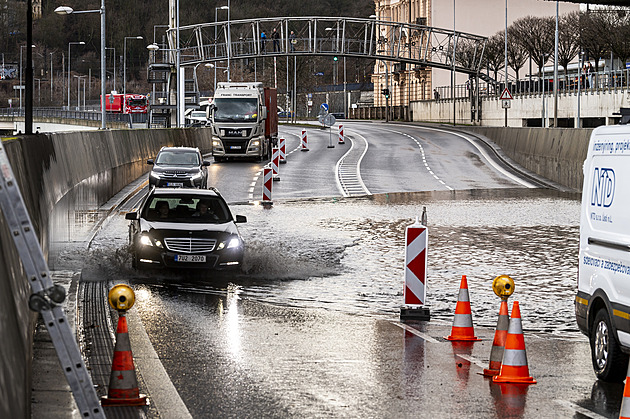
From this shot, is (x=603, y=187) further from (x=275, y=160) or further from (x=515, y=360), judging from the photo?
(x=275, y=160)

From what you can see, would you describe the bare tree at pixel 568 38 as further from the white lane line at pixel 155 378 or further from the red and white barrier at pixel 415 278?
the white lane line at pixel 155 378

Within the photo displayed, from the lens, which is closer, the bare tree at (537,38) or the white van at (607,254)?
the white van at (607,254)

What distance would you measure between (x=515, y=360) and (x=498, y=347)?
566mm

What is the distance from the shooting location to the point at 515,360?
30.6ft

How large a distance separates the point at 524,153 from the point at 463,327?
33.8 metres

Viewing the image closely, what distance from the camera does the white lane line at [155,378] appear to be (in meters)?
8.09

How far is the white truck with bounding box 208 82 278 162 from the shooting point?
48.8 metres

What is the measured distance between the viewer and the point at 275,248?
64.2 ft

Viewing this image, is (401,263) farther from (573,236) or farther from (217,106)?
(217,106)

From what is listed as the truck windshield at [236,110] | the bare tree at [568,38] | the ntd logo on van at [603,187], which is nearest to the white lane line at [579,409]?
the ntd logo on van at [603,187]

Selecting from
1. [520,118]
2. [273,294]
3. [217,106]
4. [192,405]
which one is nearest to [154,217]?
[273,294]

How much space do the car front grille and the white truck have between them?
32.9 metres

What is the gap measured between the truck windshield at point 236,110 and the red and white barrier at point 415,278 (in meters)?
36.9

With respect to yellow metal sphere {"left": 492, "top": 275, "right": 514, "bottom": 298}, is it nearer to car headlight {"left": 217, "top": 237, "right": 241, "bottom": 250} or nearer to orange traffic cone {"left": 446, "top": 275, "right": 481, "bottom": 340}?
orange traffic cone {"left": 446, "top": 275, "right": 481, "bottom": 340}
